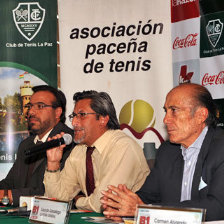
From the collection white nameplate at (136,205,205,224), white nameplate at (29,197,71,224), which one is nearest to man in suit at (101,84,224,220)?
white nameplate at (29,197,71,224)

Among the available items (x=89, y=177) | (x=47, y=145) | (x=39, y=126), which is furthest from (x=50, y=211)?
(x=39, y=126)

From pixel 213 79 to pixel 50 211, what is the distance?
283cm

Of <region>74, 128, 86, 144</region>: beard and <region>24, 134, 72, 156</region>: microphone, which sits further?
<region>74, 128, 86, 144</region>: beard

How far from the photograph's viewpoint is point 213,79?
16.3ft

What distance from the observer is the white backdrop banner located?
5.49 metres

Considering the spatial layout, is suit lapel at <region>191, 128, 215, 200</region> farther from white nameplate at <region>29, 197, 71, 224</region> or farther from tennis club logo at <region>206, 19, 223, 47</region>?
tennis club logo at <region>206, 19, 223, 47</region>

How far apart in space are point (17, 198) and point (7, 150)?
1.95 meters

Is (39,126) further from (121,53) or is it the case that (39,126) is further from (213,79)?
(213,79)

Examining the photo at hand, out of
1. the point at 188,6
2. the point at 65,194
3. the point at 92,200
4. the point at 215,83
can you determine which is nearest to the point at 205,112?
the point at 92,200

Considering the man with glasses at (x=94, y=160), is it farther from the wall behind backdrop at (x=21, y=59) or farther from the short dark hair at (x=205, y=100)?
the wall behind backdrop at (x=21, y=59)

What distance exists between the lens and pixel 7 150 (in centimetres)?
557

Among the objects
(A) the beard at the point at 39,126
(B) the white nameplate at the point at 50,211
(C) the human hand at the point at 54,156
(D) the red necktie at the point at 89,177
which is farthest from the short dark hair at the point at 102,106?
(B) the white nameplate at the point at 50,211

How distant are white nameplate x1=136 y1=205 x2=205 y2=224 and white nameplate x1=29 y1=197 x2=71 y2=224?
50cm

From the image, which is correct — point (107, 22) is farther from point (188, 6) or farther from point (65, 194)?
point (65, 194)
